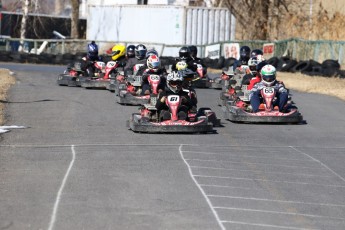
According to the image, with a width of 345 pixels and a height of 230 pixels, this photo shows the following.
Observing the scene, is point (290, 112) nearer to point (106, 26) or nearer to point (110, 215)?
point (110, 215)

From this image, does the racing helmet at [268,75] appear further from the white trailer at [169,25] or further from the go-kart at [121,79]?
the white trailer at [169,25]

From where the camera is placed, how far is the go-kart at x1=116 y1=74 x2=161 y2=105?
21328mm

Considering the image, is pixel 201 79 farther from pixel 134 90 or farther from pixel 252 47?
pixel 252 47

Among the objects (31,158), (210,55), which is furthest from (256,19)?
(31,158)

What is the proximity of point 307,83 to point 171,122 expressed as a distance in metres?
14.1

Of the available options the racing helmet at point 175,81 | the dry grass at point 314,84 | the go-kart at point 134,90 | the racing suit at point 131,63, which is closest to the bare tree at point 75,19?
the dry grass at point 314,84

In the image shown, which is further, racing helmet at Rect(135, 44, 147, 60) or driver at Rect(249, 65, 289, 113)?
racing helmet at Rect(135, 44, 147, 60)

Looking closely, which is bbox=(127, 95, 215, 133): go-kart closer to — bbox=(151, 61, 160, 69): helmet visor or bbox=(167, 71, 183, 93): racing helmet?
bbox=(167, 71, 183, 93): racing helmet

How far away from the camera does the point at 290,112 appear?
1875 centimetres

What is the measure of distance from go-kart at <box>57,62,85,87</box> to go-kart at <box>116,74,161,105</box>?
4.06 meters

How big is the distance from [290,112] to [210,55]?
2622 centimetres

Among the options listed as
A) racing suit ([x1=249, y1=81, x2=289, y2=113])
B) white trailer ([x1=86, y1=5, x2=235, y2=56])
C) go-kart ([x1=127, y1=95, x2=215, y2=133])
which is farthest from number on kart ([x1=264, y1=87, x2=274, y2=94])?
white trailer ([x1=86, y1=5, x2=235, y2=56])

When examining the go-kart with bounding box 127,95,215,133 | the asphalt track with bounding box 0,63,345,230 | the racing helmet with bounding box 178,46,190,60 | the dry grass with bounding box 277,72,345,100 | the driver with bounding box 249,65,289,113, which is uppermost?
the racing helmet with bounding box 178,46,190,60

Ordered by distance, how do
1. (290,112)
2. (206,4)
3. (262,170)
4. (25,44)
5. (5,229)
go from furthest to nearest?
(206,4), (25,44), (290,112), (262,170), (5,229)
